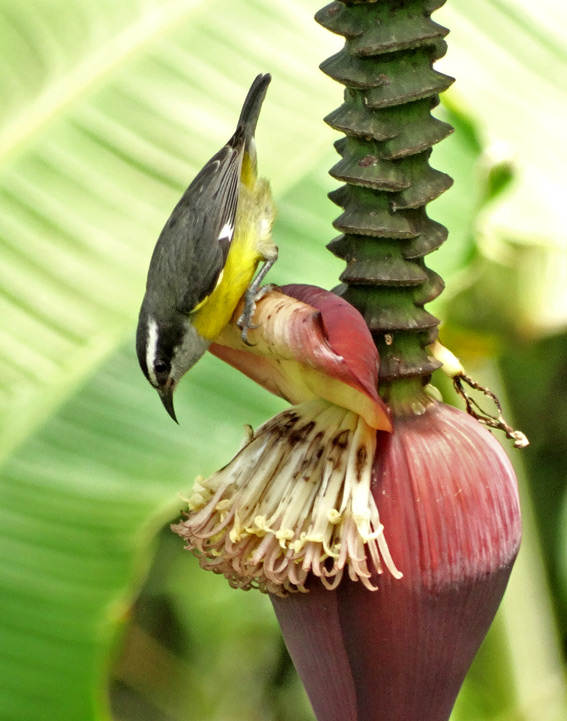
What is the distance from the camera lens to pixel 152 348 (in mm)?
900

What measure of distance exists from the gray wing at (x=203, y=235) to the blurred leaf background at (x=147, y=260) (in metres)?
0.03

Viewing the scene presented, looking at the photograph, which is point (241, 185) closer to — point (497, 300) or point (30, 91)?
point (30, 91)

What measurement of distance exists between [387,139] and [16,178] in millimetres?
600

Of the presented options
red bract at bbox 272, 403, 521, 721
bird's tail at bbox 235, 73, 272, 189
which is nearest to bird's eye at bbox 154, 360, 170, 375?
bird's tail at bbox 235, 73, 272, 189

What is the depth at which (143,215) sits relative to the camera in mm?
1013

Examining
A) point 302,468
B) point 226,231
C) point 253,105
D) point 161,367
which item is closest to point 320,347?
point 302,468

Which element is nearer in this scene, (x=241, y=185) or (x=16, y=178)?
(x=16, y=178)

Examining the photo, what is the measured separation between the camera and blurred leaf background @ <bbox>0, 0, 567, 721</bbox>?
2.96 feet

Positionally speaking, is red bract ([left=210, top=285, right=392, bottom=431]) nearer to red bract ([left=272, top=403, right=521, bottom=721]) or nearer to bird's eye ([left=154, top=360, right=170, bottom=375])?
red bract ([left=272, top=403, right=521, bottom=721])

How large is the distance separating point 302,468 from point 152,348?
37 centimetres

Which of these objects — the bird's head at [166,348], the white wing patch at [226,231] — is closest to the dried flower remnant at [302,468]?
the bird's head at [166,348]

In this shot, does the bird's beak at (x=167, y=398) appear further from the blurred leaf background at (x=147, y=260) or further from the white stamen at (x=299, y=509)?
the white stamen at (x=299, y=509)

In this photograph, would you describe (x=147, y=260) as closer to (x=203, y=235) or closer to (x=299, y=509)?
(x=203, y=235)

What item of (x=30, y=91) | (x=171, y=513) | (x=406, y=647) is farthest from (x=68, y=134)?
(x=406, y=647)
